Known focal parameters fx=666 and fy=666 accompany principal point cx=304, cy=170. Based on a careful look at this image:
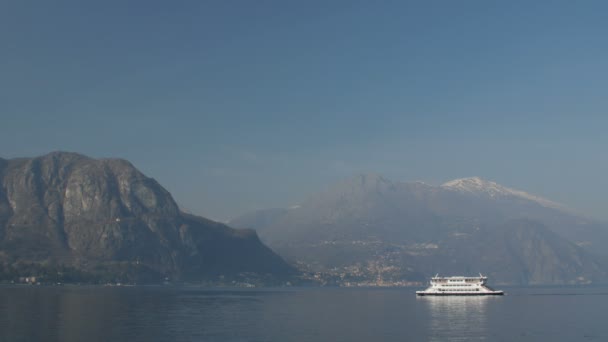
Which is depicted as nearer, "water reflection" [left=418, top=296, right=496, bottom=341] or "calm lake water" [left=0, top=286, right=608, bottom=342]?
"calm lake water" [left=0, top=286, right=608, bottom=342]

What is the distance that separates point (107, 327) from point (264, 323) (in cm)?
3320

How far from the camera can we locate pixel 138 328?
126938mm

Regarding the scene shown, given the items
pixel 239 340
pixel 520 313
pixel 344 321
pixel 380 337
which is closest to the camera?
pixel 239 340

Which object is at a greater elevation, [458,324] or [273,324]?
[458,324]

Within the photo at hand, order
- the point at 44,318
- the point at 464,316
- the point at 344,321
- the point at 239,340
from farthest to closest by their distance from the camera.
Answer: the point at 464,316
the point at 344,321
the point at 44,318
the point at 239,340

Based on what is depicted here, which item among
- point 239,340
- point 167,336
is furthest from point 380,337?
point 167,336

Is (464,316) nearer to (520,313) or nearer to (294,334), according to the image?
(520,313)

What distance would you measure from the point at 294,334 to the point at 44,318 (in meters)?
56.1

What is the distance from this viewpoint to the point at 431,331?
130 metres

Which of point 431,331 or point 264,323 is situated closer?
point 431,331

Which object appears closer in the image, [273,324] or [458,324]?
[273,324]

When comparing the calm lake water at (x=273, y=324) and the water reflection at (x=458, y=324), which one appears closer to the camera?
the calm lake water at (x=273, y=324)

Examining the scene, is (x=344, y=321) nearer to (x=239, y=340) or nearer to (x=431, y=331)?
(x=431, y=331)

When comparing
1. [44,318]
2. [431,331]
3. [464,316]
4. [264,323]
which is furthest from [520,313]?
[44,318]
